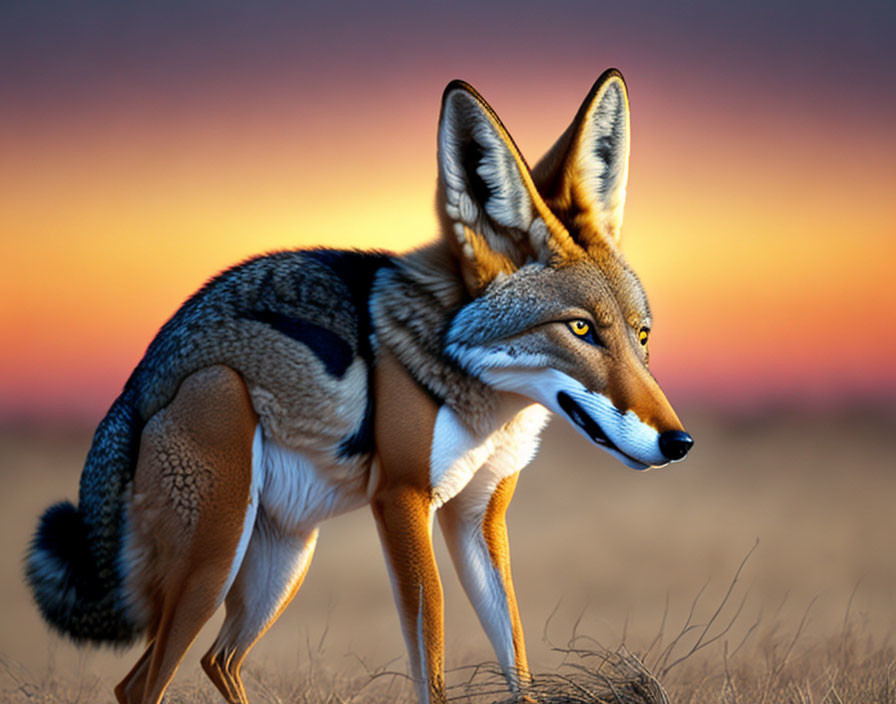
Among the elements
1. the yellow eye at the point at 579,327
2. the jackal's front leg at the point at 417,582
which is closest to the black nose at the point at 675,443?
the yellow eye at the point at 579,327

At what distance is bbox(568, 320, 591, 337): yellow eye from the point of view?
186 inches

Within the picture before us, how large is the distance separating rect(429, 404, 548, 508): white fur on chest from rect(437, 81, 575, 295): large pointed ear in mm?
669

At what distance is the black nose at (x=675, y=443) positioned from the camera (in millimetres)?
4422

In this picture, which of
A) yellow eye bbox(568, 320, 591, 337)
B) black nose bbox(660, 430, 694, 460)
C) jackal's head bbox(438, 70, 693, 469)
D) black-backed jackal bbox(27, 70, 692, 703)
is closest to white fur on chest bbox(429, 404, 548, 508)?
black-backed jackal bbox(27, 70, 692, 703)

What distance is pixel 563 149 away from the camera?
5.20 m

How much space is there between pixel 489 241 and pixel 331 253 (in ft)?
3.48

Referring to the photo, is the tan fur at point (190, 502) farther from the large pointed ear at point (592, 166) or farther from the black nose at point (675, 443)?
the black nose at point (675, 443)

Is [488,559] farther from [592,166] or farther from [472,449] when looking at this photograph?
[592,166]

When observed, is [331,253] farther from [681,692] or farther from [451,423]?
[681,692]

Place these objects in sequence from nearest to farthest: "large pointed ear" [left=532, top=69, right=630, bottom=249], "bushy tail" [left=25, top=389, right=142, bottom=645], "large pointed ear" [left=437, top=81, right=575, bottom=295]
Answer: "large pointed ear" [left=437, top=81, right=575, bottom=295]
"large pointed ear" [left=532, top=69, right=630, bottom=249]
"bushy tail" [left=25, top=389, right=142, bottom=645]

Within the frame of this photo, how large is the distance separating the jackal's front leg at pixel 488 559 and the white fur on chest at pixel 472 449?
0.35ft

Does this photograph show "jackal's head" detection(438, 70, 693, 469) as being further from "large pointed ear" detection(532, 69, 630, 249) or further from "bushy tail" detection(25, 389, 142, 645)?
"bushy tail" detection(25, 389, 142, 645)

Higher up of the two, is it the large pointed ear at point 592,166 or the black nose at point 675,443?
the large pointed ear at point 592,166

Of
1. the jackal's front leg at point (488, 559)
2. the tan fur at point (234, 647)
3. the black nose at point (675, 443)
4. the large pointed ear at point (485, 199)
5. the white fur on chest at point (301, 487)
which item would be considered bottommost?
the tan fur at point (234, 647)
